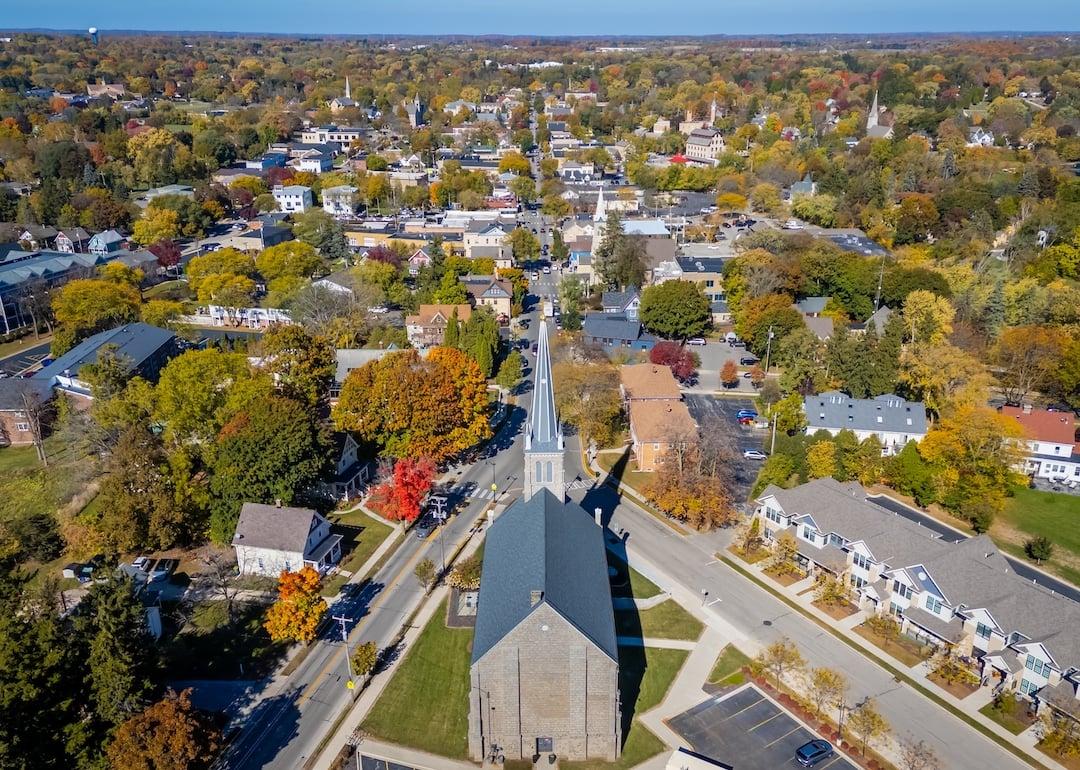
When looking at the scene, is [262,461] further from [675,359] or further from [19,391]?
[675,359]

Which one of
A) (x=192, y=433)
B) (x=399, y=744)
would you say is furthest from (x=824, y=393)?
(x=192, y=433)

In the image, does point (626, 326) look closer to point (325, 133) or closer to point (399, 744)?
point (399, 744)

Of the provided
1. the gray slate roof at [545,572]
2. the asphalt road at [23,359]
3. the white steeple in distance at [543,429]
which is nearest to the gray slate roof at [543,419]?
the white steeple in distance at [543,429]

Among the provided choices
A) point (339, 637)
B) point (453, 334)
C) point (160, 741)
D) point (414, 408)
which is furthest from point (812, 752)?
point (453, 334)

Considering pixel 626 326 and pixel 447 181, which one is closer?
pixel 626 326

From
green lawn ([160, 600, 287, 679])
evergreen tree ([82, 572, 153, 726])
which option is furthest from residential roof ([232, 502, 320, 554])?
evergreen tree ([82, 572, 153, 726])

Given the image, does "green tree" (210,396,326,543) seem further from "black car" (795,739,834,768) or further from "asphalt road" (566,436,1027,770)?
"black car" (795,739,834,768)

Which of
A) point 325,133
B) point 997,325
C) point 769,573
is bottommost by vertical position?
point 769,573
